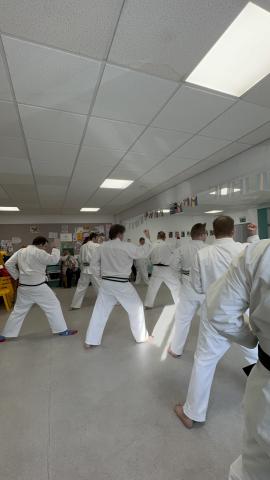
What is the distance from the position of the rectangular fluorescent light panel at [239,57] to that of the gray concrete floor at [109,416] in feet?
8.03

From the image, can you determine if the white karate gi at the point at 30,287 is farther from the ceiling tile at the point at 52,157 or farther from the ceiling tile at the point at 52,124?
the ceiling tile at the point at 52,124

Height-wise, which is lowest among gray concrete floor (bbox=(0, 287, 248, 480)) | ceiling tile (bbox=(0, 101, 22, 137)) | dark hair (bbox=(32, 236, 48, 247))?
gray concrete floor (bbox=(0, 287, 248, 480))

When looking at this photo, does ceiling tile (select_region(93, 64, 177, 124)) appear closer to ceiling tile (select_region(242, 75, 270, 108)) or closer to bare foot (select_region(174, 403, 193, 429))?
ceiling tile (select_region(242, 75, 270, 108))

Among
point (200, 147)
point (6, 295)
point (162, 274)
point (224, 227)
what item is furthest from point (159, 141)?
point (6, 295)

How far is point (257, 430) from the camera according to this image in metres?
0.72

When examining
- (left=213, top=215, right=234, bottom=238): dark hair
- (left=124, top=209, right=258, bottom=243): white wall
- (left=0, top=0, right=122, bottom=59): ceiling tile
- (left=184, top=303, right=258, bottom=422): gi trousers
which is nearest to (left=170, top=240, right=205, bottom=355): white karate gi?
(left=213, top=215, right=234, bottom=238): dark hair

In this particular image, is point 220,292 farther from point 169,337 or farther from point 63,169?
point 63,169

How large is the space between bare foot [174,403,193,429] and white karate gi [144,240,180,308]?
2.43m

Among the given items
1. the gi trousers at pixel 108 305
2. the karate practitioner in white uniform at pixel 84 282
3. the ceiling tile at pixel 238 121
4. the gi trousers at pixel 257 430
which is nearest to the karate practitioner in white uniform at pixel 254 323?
the gi trousers at pixel 257 430

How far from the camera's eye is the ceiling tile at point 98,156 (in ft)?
9.92

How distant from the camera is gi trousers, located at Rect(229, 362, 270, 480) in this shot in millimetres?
703

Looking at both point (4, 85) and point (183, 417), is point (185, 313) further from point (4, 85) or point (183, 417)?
point (4, 85)

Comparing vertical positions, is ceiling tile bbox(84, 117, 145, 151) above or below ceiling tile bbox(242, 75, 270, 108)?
above

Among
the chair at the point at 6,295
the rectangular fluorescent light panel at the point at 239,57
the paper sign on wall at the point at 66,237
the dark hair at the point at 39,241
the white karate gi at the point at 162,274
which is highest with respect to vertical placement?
the rectangular fluorescent light panel at the point at 239,57
